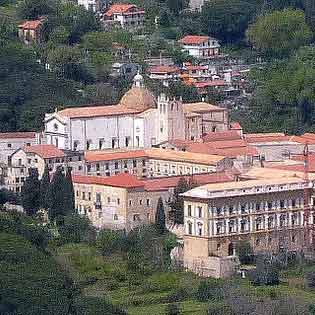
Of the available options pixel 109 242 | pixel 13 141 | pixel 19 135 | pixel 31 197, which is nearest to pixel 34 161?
pixel 31 197

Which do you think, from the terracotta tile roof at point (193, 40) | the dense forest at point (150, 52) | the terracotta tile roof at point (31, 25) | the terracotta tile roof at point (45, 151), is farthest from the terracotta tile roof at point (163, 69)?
the terracotta tile roof at point (45, 151)

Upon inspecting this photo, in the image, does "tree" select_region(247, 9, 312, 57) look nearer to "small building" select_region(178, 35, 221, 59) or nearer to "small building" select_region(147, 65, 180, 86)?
"small building" select_region(178, 35, 221, 59)

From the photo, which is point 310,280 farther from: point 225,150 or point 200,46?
point 200,46

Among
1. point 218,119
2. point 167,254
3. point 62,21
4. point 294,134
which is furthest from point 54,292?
point 62,21

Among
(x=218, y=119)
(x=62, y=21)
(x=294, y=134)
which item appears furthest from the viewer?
(x=62, y=21)

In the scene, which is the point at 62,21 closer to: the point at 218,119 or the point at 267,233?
the point at 218,119

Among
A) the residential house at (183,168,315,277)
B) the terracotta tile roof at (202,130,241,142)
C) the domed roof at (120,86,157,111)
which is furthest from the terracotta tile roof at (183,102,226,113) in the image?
the residential house at (183,168,315,277)

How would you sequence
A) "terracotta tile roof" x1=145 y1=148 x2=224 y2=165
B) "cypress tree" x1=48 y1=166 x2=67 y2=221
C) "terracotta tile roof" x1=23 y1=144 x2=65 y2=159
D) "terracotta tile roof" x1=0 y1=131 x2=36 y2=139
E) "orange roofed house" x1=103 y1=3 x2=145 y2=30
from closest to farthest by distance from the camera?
"cypress tree" x1=48 y1=166 x2=67 y2=221 < "terracotta tile roof" x1=145 y1=148 x2=224 y2=165 < "terracotta tile roof" x1=23 y1=144 x2=65 y2=159 < "terracotta tile roof" x1=0 y1=131 x2=36 y2=139 < "orange roofed house" x1=103 y1=3 x2=145 y2=30
